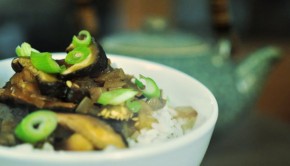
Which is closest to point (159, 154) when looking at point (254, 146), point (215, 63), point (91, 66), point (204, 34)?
point (91, 66)

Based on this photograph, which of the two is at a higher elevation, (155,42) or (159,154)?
(159,154)

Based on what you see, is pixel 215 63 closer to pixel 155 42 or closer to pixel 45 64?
pixel 155 42

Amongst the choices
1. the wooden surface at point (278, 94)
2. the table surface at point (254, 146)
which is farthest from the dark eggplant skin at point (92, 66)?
the wooden surface at point (278, 94)

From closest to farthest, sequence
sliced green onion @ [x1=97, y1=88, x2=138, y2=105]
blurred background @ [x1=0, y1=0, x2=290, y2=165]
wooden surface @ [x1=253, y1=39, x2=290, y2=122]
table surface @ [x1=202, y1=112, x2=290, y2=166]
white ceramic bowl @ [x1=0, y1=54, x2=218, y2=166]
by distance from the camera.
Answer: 1. white ceramic bowl @ [x1=0, y1=54, x2=218, y2=166]
2. sliced green onion @ [x1=97, y1=88, x2=138, y2=105]
3. table surface @ [x1=202, y1=112, x2=290, y2=166]
4. blurred background @ [x1=0, y1=0, x2=290, y2=165]
5. wooden surface @ [x1=253, y1=39, x2=290, y2=122]

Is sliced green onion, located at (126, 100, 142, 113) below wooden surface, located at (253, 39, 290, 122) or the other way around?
the other way around

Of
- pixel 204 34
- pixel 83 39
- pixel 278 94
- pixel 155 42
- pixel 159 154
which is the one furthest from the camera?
pixel 278 94

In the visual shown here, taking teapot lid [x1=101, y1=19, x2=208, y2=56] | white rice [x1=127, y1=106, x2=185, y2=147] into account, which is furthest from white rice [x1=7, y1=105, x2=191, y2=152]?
teapot lid [x1=101, y1=19, x2=208, y2=56]

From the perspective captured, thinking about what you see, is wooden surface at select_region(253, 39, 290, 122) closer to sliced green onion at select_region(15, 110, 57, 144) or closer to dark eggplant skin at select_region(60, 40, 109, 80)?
dark eggplant skin at select_region(60, 40, 109, 80)
